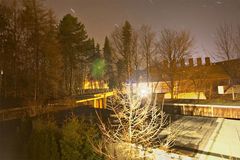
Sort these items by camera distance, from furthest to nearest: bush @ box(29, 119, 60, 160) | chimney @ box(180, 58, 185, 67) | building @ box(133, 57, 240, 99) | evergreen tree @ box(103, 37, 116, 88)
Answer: evergreen tree @ box(103, 37, 116, 88) < chimney @ box(180, 58, 185, 67) < building @ box(133, 57, 240, 99) < bush @ box(29, 119, 60, 160)

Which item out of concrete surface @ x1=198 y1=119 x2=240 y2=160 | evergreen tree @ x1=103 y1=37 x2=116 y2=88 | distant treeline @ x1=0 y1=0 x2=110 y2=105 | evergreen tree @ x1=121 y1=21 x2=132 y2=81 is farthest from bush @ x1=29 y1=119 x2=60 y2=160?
evergreen tree @ x1=103 y1=37 x2=116 y2=88

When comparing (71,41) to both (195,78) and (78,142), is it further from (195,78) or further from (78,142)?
(78,142)

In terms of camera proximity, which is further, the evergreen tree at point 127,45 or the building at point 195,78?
the evergreen tree at point 127,45

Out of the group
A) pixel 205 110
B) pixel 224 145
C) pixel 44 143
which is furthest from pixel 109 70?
pixel 224 145

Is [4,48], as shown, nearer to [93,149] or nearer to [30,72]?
[30,72]

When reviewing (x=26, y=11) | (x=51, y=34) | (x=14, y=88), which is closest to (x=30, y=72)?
(x=14, y=88)

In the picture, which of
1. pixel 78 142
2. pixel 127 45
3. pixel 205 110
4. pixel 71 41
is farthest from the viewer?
pixel 71 41

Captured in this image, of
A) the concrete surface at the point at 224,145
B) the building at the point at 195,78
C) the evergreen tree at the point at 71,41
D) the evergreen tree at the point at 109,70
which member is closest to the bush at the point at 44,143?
the concrete surface at the point at 224,145

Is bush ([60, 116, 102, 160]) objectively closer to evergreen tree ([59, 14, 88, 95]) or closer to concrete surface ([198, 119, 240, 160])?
concrete surface ([198, 119, 240, 160])

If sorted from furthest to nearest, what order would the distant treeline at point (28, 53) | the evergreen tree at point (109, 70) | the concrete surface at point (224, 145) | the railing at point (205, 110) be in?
1. the evergreen tree at point (109, 70)
2. the distant treeline at point (28, 53)
3. the railing at point (205, 110)
4. the concrete surface at point (224, 145)

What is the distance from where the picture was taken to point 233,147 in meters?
9.09

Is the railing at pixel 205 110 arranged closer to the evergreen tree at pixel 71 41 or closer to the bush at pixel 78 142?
the bush at pixel 78 142

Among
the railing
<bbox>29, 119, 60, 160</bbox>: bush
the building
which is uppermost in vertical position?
the building

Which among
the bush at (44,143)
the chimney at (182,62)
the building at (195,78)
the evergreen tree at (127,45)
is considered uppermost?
the evergreen tree at (127,45)
